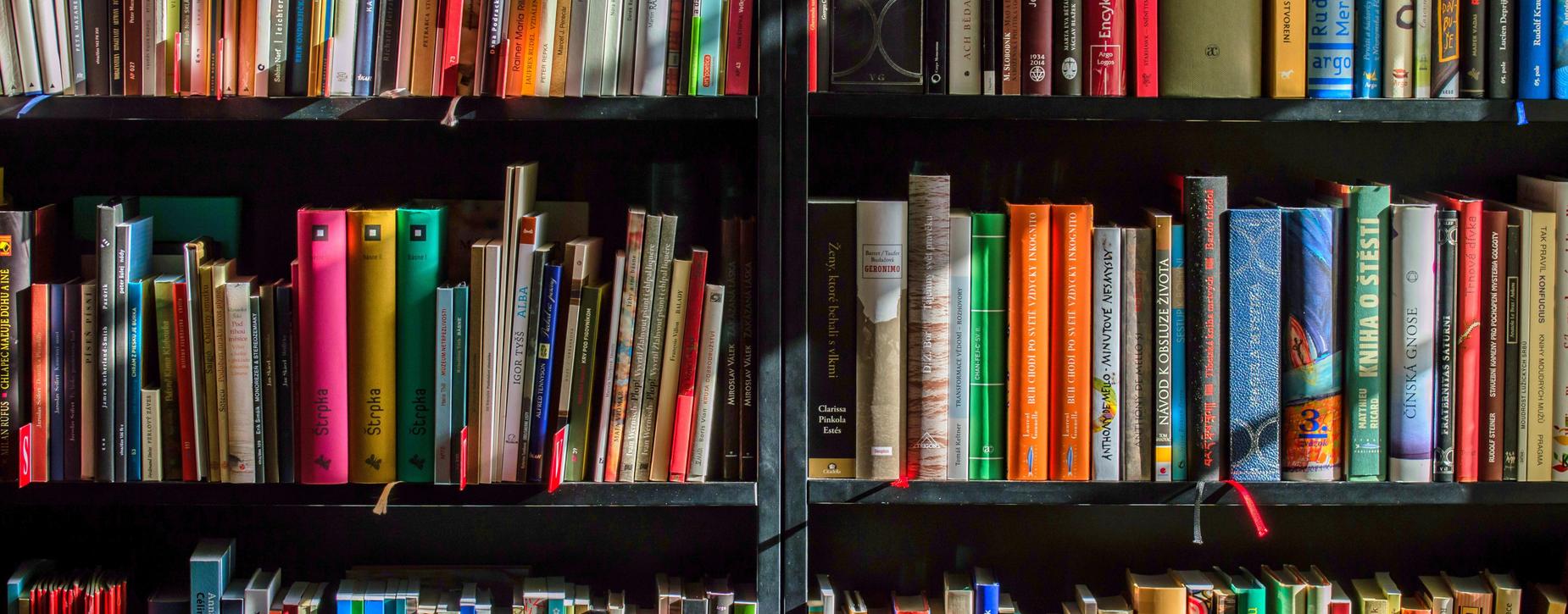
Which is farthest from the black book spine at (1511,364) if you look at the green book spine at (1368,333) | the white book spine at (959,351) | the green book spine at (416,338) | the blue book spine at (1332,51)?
the green book spine at (416,338)

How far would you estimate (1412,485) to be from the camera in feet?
4.75

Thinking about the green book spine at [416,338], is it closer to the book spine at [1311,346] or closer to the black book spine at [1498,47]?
the book spine at [1311,346]

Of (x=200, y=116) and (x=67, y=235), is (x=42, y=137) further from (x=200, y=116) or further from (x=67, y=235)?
(x=200, y=116)

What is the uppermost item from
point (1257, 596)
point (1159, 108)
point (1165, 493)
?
point (1159, 108)

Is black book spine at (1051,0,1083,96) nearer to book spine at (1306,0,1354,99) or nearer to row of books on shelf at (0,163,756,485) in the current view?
book spine at (1306,0,1354,99)

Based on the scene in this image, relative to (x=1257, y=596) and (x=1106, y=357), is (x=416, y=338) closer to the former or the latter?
(x=1106, y=357)

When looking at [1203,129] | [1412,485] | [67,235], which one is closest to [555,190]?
[67,235]

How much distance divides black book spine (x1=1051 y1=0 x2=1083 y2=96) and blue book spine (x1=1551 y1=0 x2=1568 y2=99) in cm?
51

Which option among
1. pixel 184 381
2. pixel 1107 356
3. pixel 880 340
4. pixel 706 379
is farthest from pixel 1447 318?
pixel 184 381

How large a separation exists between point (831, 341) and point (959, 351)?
0.47 ft

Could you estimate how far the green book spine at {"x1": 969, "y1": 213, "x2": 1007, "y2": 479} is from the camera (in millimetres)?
1438

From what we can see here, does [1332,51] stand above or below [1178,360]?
above

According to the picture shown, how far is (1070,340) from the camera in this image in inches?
56.6

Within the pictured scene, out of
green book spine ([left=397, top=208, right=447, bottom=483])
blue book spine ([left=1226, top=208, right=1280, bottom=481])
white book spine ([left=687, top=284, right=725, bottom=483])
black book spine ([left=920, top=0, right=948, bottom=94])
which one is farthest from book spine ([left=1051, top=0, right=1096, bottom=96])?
green book spine ([left=397, top=208, right=447, bottom=483])
